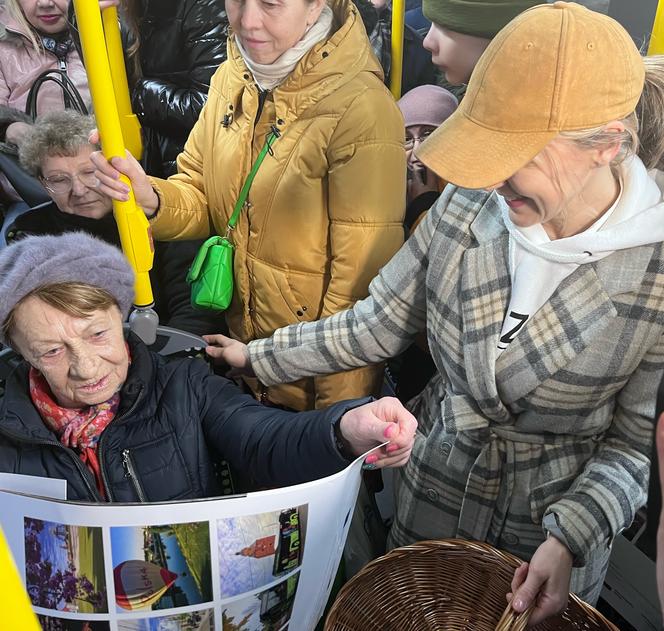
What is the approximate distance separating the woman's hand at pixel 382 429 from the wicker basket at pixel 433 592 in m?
0.28

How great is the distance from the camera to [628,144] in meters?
0.99

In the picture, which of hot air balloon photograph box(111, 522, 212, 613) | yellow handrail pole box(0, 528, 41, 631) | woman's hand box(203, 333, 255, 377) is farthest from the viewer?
woman's hand box(203, 333, 255, 377)

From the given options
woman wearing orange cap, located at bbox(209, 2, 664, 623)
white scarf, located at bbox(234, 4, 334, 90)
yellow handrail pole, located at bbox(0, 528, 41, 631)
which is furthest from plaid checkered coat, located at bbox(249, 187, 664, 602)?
yellow handrail pole, located at bbox(0, 528, 41, 631)

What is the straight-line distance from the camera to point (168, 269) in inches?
58.1

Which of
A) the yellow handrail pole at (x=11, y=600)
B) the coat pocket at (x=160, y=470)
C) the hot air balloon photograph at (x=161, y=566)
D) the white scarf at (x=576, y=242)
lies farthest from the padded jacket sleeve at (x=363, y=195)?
the yellow handrail pole at (x=11, y=600)

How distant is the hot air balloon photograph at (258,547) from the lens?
2.99 ft

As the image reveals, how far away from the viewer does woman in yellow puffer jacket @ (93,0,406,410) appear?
1221mm

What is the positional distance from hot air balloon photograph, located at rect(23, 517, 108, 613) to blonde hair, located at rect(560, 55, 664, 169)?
790 mm

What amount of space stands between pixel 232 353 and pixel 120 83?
54 cm

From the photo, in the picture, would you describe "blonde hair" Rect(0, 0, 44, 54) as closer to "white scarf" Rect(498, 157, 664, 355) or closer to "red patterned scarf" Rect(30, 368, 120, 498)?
"red patterned scarf" Rect(30, 368, 120, 498)

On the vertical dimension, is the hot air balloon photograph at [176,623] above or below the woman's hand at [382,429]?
below

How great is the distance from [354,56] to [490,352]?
545mm

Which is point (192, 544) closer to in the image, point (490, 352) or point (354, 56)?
point (490, 352)

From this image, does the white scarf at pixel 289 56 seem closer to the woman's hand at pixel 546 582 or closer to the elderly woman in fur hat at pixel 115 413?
the elderly woman in fur hat at pixel 115 413
